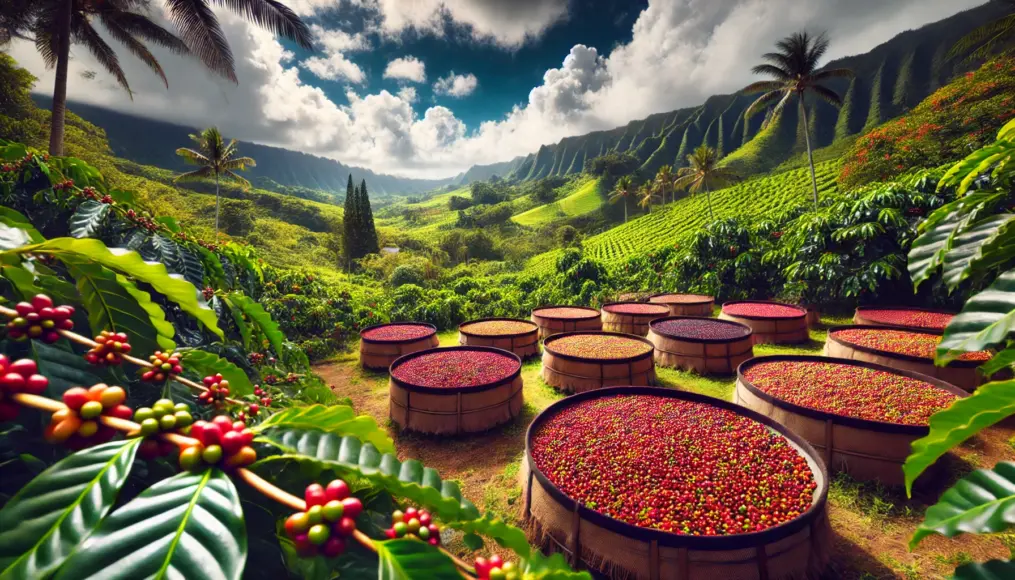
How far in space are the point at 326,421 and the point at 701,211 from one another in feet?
125

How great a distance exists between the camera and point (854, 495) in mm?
3875

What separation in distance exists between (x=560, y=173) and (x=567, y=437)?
153593 millimetres

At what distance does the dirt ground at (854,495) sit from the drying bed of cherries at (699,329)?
116 cm

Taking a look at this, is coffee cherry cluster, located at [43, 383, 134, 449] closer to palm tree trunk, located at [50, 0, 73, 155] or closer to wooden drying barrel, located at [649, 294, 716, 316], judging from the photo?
wooden drying barrel, located at [649, 294, 716, 316]

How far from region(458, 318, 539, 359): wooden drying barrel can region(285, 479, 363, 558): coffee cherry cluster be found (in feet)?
25.6

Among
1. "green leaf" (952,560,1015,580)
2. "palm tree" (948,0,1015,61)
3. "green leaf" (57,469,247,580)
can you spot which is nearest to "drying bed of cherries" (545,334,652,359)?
"green leaf" (952,560,1015,580)

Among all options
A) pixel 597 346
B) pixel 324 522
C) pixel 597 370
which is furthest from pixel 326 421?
pixel 597 346

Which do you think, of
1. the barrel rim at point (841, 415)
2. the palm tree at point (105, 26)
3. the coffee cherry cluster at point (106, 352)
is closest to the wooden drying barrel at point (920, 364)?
the barrel rim at point (841, 415)

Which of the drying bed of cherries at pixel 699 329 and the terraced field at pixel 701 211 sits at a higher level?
the terraced field at pixel 701 211

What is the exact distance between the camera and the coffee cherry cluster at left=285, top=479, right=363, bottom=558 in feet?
1.71

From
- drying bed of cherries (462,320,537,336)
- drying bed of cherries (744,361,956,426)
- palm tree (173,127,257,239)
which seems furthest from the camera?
palm tree (173,127,257,239)

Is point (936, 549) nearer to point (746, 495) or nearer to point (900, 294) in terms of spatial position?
point (746, 495)

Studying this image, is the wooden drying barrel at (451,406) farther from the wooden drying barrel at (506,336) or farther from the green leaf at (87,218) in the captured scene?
the green leaf at (87,218)

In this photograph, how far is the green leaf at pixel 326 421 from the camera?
0.81m
